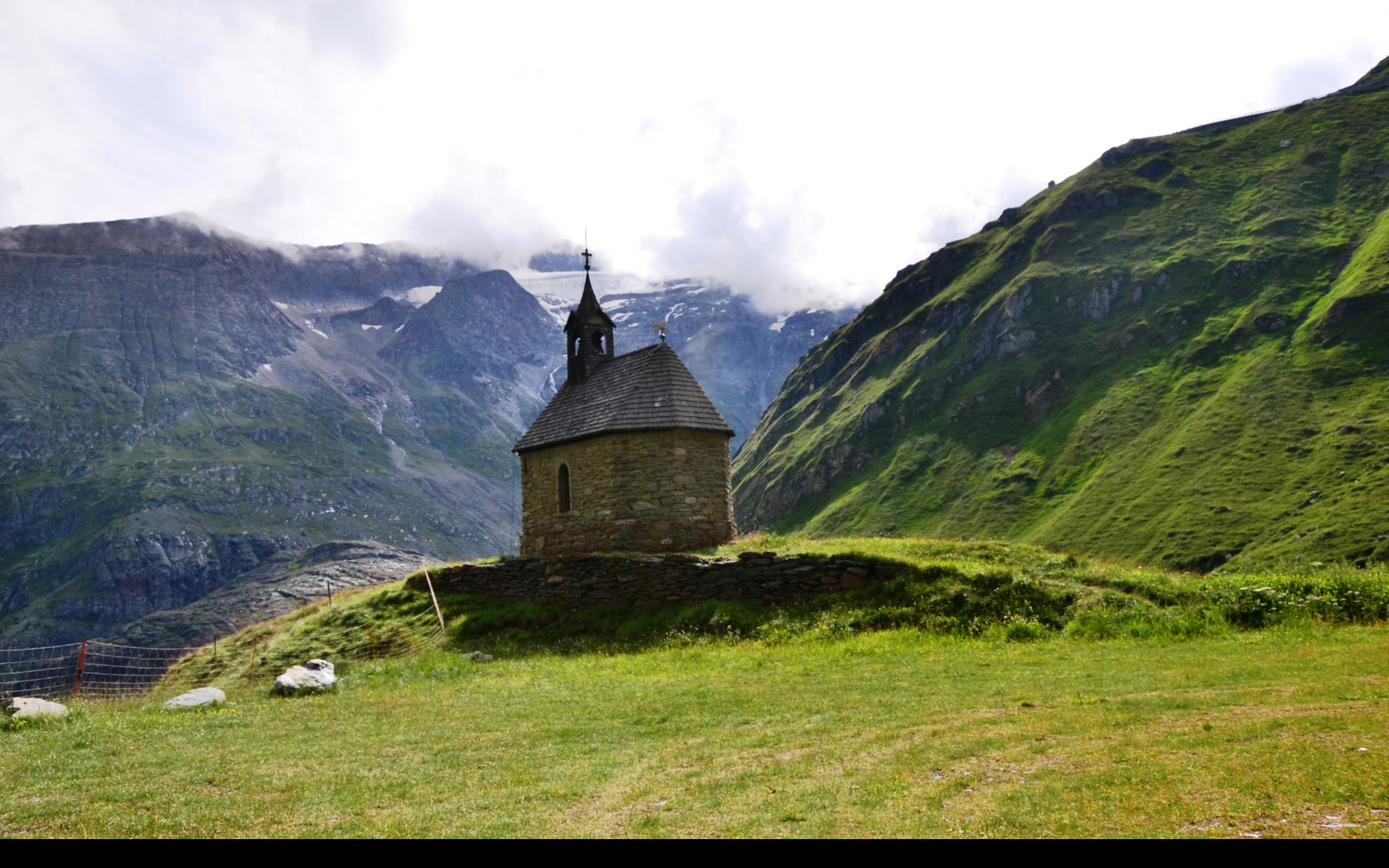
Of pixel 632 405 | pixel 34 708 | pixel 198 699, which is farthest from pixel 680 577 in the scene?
pixel 34 708

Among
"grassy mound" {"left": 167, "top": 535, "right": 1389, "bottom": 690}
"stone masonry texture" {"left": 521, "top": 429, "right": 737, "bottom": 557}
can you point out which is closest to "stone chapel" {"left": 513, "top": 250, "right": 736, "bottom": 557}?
"stone masonry texture" {"left": 521, "top": 429, "right": 737, "bottom": 557}

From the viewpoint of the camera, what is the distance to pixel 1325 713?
1159cm

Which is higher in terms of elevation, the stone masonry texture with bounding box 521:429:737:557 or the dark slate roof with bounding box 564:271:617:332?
the dark slate roof with bounding box 564:271:617:332

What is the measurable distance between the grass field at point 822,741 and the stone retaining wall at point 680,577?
239 centimetres

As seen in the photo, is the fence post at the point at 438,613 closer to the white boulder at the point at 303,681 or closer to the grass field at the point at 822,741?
the grass field at the point at 822,741

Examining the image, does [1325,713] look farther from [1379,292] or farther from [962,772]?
[1379,292]

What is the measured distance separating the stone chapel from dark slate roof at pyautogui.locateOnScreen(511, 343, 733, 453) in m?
0.05

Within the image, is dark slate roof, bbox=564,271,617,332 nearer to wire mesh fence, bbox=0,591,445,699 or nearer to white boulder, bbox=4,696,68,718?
wire mesh fence, bbox=0,591,445,699

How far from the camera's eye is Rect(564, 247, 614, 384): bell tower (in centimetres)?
4328

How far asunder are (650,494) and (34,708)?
2090 centimetres

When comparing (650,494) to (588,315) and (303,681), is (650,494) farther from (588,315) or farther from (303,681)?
(303,681)

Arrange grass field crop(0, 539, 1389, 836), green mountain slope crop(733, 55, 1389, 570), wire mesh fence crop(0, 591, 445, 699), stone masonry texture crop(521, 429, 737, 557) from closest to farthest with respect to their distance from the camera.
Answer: grass field crop(0, 539, 1389, 836)
wire mesh fence crop(0, 591, 445, 699)
stone masonry texture crop(521, 429, 737, 557)
green mountain slope crop(733, 55, 1389, 570)

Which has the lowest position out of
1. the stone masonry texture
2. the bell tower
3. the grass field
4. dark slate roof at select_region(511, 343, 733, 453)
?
the grass field

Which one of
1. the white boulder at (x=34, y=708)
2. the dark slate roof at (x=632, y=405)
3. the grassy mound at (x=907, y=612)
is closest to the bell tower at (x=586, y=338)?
the dark slate roof at (x=632, y=405)
